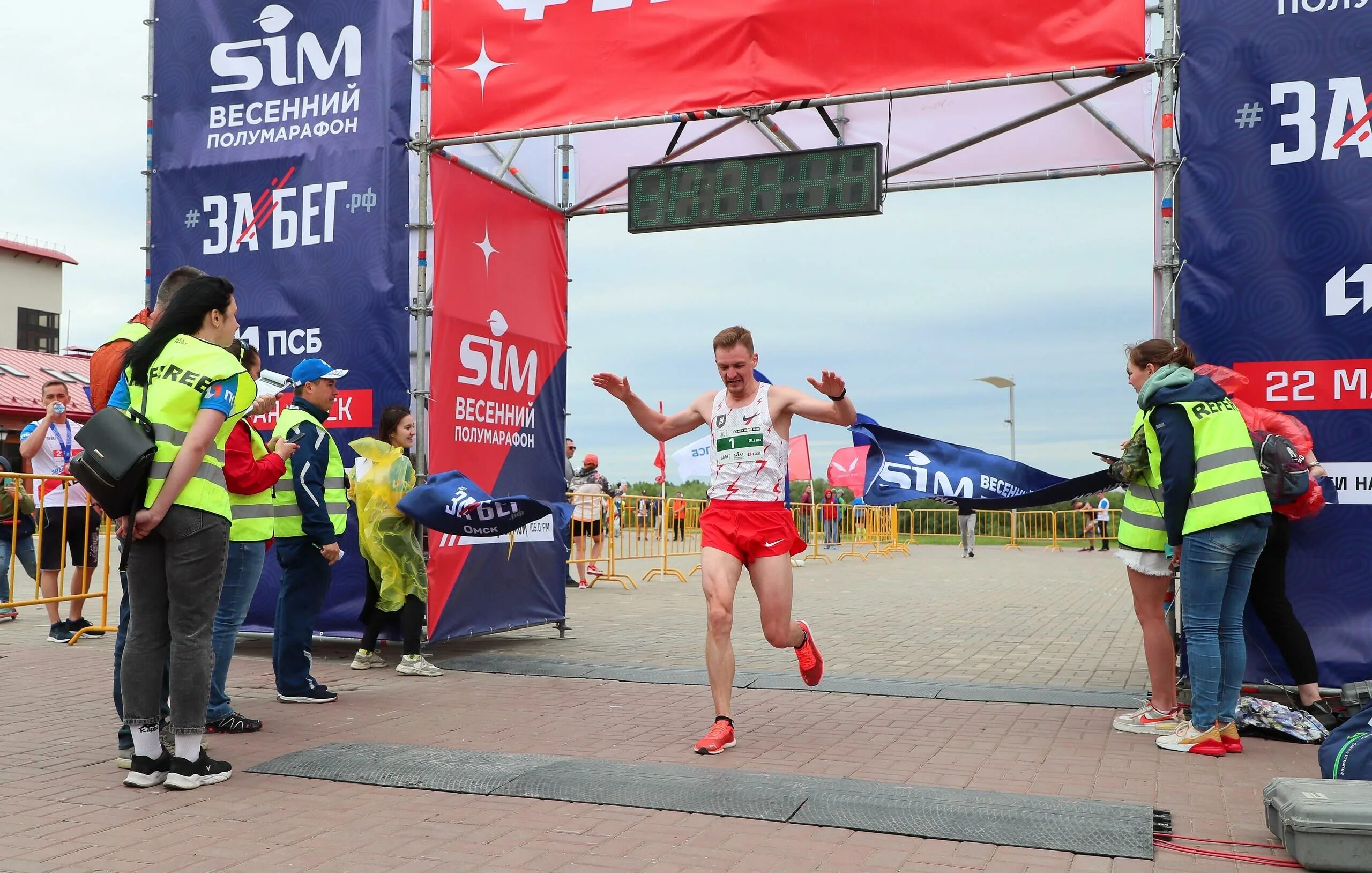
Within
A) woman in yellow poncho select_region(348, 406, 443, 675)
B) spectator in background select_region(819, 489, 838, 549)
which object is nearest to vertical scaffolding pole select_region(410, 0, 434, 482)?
woman in yellow poncho select_region(348, 406, 443, 675)

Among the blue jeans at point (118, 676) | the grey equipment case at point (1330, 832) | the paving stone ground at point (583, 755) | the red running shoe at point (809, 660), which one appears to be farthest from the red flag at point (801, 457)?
the grey equipment case at point (1330, 832)

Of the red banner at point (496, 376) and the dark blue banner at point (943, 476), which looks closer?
the dark blue banner at point (943, 476)

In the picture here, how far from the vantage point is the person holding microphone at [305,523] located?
686cm

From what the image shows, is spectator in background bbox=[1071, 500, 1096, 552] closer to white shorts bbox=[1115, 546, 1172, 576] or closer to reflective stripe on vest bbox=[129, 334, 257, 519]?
white shorts bbox=[1115, 546, 1172, 576]

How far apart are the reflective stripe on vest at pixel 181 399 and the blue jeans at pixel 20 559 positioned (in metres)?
6.61

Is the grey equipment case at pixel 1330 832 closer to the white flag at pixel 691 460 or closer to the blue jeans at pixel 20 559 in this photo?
the blue jeans at pixel 20 559

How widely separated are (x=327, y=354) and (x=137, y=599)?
4349 mm

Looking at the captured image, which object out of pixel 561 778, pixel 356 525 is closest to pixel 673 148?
pixel 356 525

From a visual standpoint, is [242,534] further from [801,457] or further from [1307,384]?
[801,457]

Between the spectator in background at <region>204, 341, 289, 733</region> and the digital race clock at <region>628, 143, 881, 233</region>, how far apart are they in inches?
136

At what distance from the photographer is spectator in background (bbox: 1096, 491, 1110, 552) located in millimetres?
33000

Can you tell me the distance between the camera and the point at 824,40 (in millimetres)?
8008

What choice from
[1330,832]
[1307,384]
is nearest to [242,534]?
[1330,832]

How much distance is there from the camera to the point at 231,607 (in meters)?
5.99
